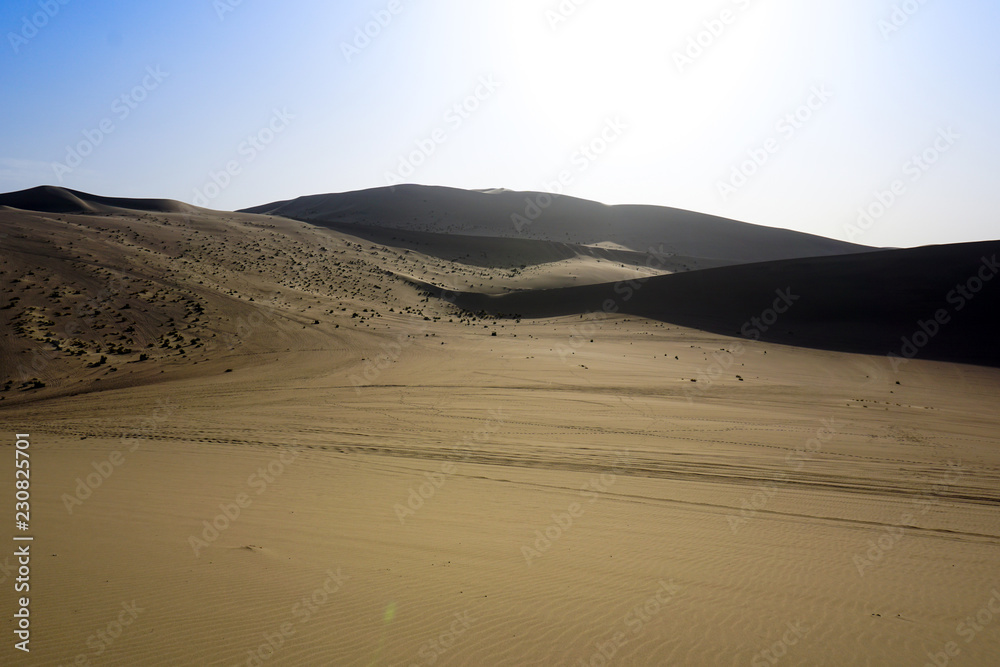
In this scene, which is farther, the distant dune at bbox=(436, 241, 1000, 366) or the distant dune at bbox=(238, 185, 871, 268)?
the distant dune at bbox=(238, 185, 871, 268)

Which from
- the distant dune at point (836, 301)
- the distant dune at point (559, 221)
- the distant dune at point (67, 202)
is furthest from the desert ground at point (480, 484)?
the distant dune at point (559, 221)

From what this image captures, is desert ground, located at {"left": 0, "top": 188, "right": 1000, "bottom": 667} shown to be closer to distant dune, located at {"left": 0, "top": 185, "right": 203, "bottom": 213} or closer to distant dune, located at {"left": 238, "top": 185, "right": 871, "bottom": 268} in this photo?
distant dune, located at {"left": 0, "top": 185, "right": 203, "bottom": 213}

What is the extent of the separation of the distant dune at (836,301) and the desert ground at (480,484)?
42cm

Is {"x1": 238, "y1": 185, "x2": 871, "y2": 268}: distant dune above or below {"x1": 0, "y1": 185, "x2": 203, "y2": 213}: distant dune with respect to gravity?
above

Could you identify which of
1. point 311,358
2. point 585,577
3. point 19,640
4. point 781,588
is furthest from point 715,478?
point 311,358

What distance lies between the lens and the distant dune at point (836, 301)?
25.0 m

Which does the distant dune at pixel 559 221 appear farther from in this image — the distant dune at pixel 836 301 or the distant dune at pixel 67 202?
the distant dune at pixel 836 301

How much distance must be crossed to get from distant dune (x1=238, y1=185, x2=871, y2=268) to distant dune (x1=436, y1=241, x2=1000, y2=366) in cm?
3806

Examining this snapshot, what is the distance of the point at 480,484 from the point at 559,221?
7655 cm

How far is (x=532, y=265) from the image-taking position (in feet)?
171

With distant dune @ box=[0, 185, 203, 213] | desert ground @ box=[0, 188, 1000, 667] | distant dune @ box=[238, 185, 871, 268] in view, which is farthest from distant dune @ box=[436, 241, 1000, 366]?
distant dune @ box=[0, 185, 203, 213]

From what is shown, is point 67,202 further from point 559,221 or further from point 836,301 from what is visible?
point 836,301

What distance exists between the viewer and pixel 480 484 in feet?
30.7

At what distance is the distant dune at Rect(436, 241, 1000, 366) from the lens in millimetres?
25047
